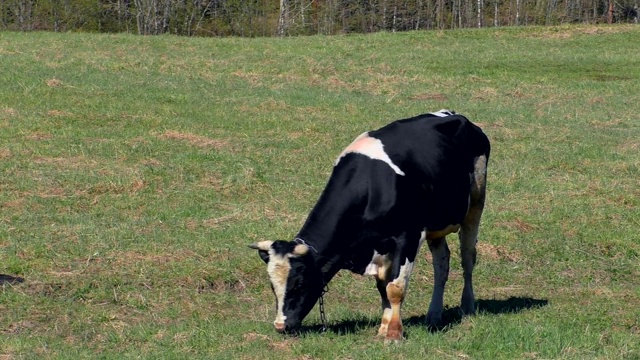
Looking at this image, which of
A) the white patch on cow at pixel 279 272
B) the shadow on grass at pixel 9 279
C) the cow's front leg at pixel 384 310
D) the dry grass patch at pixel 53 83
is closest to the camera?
the white patch on cow at pixel 279 272

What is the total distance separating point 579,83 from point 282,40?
1121 centimetres

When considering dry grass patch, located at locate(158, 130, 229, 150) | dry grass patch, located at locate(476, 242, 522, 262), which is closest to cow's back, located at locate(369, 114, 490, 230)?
dry grass patch, located at locate(476, 242, 522, 262)

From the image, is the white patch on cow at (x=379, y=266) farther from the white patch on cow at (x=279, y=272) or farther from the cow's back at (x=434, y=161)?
the white patch on cow at (x=279, y=272)

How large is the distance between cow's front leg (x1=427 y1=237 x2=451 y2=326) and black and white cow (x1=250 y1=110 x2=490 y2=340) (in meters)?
0.01

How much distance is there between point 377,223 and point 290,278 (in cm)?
98

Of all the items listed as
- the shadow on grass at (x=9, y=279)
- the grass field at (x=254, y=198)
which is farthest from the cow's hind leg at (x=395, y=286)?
the shadow on grass at (x=9, y=279)

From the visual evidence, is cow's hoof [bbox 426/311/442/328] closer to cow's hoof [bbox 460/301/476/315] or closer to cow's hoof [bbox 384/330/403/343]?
cow's hoof [bbox 460/301/476/315]

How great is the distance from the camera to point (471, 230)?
1114 cm

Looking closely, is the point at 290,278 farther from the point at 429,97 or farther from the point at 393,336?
the point at 429,97

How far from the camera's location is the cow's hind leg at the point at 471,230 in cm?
1090

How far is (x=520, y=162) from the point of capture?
19.2 m

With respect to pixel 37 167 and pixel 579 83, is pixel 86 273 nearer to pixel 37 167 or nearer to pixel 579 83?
pixel 37 167

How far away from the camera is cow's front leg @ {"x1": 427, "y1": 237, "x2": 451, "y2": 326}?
10352mm

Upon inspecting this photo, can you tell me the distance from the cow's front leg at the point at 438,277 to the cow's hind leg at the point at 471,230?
369 mm
